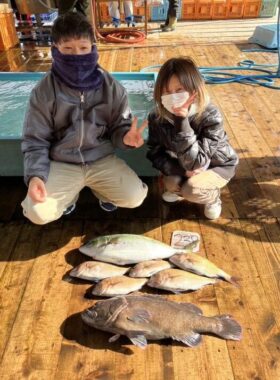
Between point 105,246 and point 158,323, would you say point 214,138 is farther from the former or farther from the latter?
point 158,323

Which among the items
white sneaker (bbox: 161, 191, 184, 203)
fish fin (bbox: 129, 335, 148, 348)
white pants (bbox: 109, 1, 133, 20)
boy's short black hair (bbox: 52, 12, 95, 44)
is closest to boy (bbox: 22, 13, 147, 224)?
boy's short black hair (bbox: 52, 12, 95, 44)

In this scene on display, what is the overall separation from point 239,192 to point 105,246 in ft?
3.62

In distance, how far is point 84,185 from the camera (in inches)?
81.4

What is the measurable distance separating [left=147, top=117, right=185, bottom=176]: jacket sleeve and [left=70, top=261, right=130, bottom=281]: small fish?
2.15 ft

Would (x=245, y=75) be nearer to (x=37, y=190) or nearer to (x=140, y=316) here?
(x=37, y=190)

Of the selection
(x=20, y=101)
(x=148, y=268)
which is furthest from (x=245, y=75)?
(x=148, y=268)

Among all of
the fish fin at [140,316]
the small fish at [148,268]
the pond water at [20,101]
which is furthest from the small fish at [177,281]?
the pond water at [20,101]

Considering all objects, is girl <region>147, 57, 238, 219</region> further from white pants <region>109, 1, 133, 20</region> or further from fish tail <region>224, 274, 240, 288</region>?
white pants <region>109, 1, 133, 20</region>

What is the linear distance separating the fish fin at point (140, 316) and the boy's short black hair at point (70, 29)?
4.38ft

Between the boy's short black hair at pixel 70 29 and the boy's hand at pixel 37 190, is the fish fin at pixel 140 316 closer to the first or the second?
the boy's hand at pixel 37 190

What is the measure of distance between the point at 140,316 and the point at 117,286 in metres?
0.25

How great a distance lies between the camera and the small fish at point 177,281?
170cm

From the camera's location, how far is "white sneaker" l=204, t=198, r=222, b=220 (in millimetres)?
2152

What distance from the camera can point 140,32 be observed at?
22.6 feet
